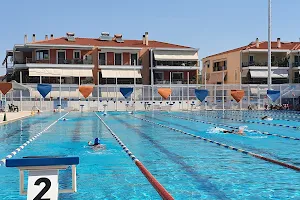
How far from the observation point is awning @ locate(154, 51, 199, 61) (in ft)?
166

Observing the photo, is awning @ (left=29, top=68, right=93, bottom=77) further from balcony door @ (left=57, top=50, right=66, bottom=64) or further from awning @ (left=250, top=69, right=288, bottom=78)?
awning @ (left=250, top=69, right=288, bottom=78)

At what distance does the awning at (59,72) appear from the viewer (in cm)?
4550

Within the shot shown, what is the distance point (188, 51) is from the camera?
5212 cm

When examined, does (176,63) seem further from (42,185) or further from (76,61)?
(42,185)

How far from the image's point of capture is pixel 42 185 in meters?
4.09

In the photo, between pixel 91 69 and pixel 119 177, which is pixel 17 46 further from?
pixel 119 177

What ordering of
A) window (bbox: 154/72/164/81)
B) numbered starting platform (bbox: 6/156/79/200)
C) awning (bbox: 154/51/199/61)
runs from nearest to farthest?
numbered starting platform (bbox: 6/156/79/200), awning (bbox: 154/51/199/61), window (bbox: 154/72/164/81)

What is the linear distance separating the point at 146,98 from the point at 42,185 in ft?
121

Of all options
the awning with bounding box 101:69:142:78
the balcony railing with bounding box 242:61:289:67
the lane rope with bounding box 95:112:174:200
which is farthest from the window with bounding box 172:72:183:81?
the lane rope with bounding box 95:112:174:200

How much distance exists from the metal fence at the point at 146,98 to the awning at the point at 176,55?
9192 millimetres

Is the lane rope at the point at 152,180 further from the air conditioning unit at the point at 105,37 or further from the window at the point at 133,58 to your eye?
the air conditioning unit at the point at 105,37

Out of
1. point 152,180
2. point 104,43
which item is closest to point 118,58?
point 104,43

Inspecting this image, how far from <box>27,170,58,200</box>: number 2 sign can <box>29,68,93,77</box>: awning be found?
1670 inches

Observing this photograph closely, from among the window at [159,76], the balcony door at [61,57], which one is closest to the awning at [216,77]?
the window at [159,76]
